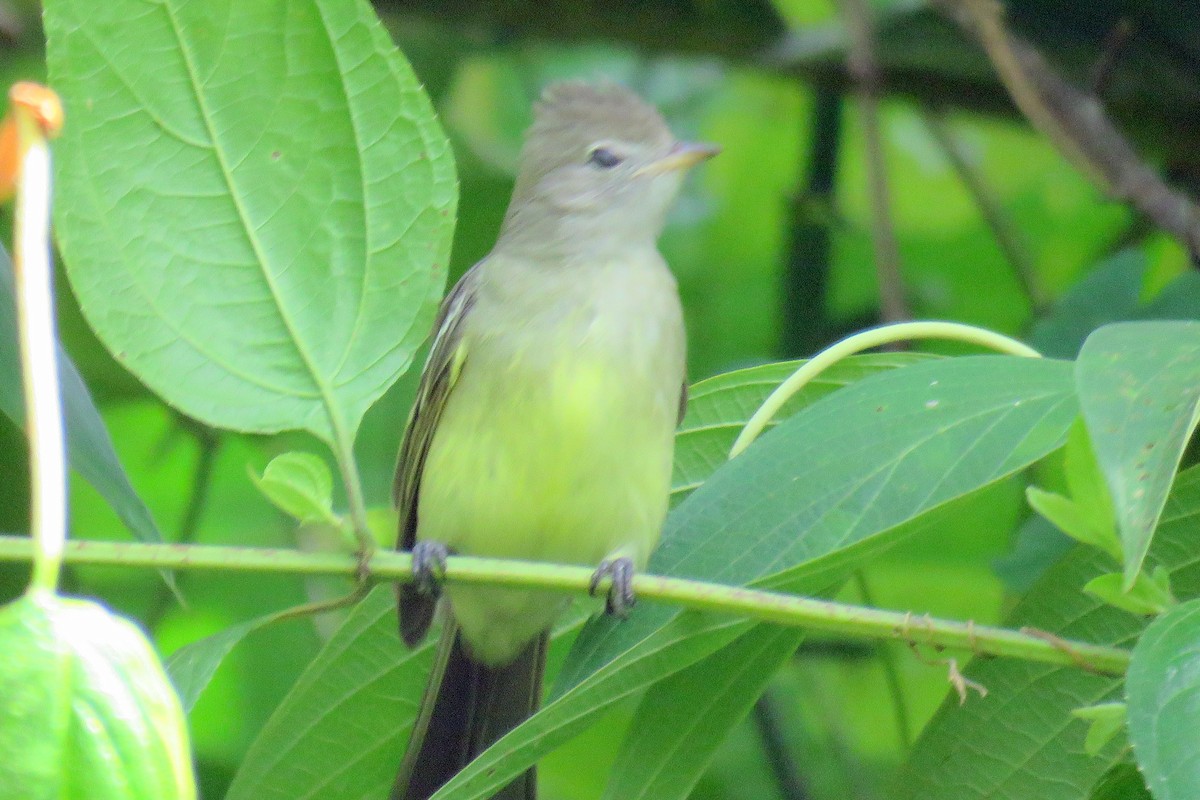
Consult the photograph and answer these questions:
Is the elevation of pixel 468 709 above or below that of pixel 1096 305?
below

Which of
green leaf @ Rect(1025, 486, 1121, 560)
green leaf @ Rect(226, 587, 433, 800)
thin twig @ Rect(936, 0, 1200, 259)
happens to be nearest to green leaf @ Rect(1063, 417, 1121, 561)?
green leaf @ Rect(1025, 486, 1121, 560)

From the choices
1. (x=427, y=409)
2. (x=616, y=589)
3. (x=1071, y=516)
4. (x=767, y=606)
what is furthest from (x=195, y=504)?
(x=1071, y=516)

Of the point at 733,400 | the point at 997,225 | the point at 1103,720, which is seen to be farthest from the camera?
the point at 997,225

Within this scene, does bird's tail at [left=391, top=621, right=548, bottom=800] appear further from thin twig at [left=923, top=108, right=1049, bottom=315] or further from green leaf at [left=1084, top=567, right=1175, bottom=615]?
thin twig at [left=923, top=108, right=1049, bottom=315]

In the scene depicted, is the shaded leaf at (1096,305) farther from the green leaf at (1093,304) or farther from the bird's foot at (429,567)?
the bird's foot at (429,567)

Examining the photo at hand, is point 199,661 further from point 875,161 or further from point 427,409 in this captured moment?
point 875,161
